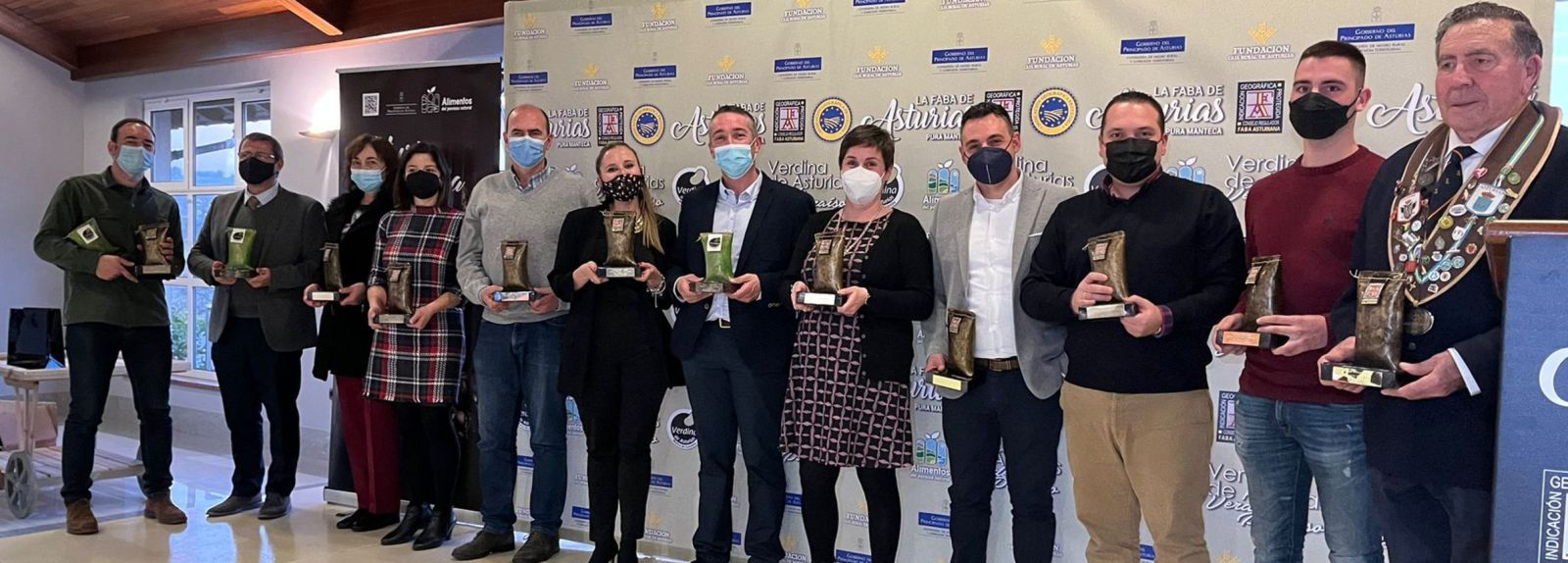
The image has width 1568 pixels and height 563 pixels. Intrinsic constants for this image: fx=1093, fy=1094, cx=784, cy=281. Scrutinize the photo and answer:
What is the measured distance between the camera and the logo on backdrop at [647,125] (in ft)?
14.4

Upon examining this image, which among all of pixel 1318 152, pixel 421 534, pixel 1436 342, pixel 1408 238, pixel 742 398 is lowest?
pixel 421 534

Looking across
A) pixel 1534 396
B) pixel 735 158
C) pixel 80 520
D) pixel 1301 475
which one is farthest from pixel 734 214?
pixel 80 520

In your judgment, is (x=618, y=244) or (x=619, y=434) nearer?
(x=618, y=244)

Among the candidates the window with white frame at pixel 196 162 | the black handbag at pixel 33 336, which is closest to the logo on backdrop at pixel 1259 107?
the black handbag at pixel 33 336

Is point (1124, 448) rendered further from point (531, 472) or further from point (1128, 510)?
point (531, 472)

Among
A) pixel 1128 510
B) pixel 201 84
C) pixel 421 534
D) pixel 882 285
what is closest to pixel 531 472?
pixel 421 534

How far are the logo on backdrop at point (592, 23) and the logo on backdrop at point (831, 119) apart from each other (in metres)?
1.02

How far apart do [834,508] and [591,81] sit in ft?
6.82

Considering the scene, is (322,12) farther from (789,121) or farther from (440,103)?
(789,121)

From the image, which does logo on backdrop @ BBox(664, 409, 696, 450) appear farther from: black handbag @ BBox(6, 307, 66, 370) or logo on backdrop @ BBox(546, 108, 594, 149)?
black handbag @ BBox(6, 307, 66, 370)

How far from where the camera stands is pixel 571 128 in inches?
180

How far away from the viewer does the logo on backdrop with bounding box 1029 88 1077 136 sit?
12.0 ft

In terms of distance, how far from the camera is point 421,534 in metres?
4.42

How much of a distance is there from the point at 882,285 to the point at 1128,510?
980mm
